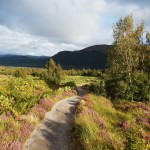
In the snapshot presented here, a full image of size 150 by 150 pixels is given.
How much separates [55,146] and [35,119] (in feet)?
15.6

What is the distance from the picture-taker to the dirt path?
15.1 meters

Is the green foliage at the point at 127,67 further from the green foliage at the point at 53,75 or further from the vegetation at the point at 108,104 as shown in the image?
the green foliage at the point at 53,75

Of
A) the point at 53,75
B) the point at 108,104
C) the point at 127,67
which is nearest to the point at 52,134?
the point at 108,104

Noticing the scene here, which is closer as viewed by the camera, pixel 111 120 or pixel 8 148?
pixel 8 148

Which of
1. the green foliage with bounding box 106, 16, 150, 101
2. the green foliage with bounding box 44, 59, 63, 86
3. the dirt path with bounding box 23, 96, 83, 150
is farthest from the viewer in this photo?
the green foliage with bounding box 44, 59, 63, 86

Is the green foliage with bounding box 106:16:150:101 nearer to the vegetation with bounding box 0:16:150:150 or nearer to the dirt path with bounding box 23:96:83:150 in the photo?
the vegetation with bounding box 0:16:150:150

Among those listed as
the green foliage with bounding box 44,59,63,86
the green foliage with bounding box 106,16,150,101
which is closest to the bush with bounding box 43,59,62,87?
the green foliage with bounding box 44,59,63,86

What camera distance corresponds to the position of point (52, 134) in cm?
1745

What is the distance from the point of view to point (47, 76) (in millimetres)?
76750

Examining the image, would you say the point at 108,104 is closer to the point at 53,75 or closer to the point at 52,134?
the point at 52,134

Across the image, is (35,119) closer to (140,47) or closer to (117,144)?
(117,144)

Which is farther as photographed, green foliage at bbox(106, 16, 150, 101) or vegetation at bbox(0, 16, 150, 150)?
green foliage at bbox(106, 16, 150, 101)

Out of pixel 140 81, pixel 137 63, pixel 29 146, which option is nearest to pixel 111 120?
pixel 29 146

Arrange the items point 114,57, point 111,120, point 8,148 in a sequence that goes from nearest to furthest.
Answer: point 8,148
point 111,120
point 114,57
